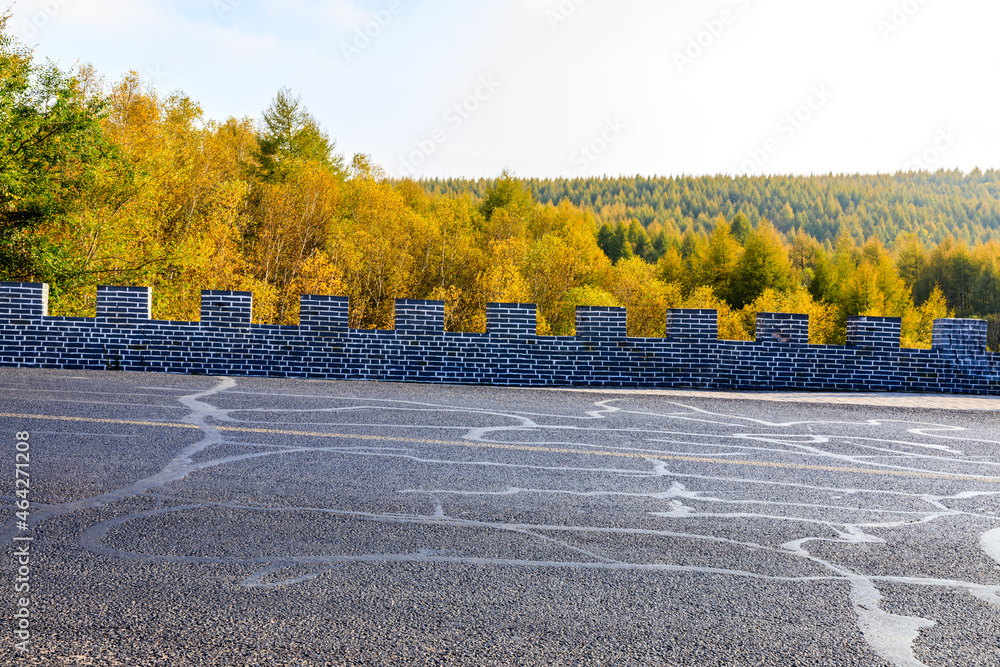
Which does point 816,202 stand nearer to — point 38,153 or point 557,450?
point 38,153

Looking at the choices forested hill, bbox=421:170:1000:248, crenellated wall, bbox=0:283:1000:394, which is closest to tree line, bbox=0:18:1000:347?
crenellated wall, bbox=0:283:1000:394

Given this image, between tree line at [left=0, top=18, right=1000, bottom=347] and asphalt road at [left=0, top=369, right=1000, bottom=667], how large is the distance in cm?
1028

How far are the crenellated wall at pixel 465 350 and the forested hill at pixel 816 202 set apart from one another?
309 ft

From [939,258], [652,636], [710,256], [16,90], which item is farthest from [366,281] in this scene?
[939,258]

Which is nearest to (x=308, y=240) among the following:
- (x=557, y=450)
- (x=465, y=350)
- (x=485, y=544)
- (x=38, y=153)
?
(x=38, y=153)

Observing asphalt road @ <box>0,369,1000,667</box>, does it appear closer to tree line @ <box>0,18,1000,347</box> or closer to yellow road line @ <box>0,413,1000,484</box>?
yellow road line @ <box>0,413,1000,484</box>

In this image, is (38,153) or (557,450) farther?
(38,153)

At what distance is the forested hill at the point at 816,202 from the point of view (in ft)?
363

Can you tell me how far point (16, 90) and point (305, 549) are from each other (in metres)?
21.8

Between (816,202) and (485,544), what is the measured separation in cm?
12614

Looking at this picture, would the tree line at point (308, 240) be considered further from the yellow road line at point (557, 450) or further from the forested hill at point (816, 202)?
the forested hill at point (816, 202)

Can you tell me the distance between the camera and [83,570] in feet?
9.61

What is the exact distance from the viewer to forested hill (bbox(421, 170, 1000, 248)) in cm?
11062

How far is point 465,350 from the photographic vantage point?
11.3 m
